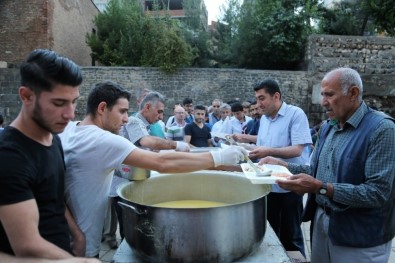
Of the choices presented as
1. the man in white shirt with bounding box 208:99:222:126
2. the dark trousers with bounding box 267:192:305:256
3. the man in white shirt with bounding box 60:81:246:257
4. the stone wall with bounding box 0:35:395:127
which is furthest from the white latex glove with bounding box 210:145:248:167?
the stone wall with bounding box 0:35:395:127

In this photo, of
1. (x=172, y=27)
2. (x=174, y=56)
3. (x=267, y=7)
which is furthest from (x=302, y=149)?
(x=267, y=7)

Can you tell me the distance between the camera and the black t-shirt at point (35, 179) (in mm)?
1201

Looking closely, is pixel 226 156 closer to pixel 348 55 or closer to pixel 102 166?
pixel 102 166

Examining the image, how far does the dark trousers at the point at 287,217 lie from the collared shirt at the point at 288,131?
0.13 metres

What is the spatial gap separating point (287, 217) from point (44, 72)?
266 centimetres

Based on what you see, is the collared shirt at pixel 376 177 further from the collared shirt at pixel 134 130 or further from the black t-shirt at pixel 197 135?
the black t-shirt at pixel 197 135

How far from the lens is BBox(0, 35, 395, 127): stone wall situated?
1413 cm

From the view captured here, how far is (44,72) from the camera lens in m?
1.35

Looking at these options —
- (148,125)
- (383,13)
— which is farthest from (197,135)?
(383,13)

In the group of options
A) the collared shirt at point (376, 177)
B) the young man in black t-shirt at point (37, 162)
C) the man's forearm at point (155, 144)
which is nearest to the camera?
the young man in black t-shirt at point (37, 162)

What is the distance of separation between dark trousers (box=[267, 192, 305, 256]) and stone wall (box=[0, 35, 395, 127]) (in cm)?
1096

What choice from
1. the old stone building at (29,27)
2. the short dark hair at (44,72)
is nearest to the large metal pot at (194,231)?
the short dark hair at (44,72)

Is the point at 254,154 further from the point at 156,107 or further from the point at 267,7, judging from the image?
the point at 267,7

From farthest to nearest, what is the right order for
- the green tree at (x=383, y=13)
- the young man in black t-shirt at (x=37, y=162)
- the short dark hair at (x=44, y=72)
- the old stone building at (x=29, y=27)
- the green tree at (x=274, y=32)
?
1. the old stone building at (x=29, y=27)
2. the green tree at (x=383, y=13)
3. the green tree at (x=274, y=32)
4. the short dark hair at (x=44, y=72)
5. the young man in black t-shirt at (x=37, y=162)
